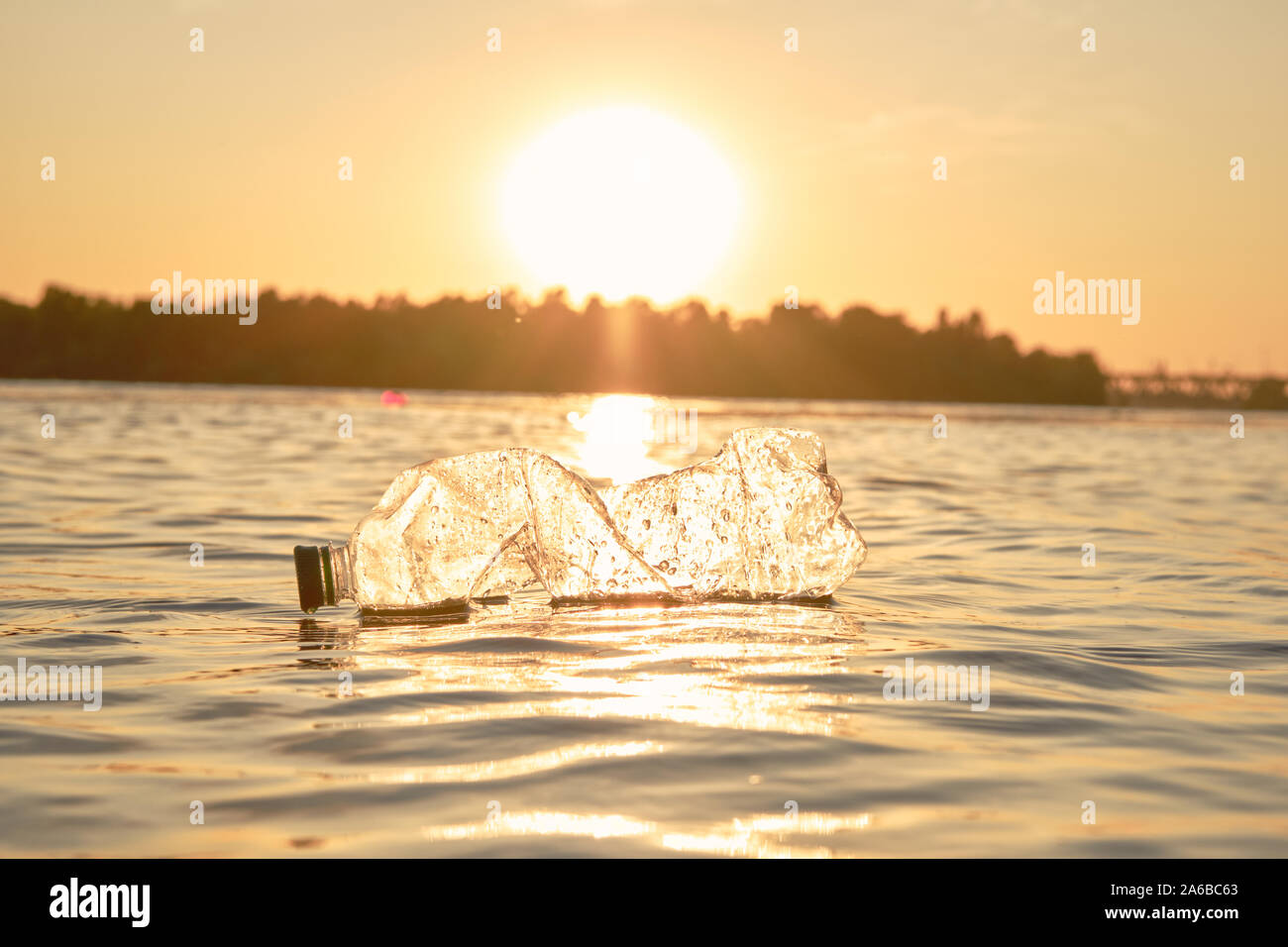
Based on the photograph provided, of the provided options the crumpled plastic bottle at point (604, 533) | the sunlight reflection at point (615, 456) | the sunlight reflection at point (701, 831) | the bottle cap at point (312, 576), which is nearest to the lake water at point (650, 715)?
the sunlight reflection at point (701, 831)

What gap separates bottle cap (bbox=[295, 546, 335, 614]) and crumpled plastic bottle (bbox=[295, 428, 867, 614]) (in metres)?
0.15

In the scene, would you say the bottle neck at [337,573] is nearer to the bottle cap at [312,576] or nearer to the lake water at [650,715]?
the bottle cap at [312,576]

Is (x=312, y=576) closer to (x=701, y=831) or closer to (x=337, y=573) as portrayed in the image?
(x=337, y=573)

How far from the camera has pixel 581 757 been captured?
166 inches

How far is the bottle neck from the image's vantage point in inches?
275

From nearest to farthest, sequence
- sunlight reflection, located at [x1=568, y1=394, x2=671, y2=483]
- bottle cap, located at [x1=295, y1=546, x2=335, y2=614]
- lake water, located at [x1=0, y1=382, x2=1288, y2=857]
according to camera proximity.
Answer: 1. lake water, located at [x1=0, y1=382, x2=1288, y2=857]
2. bottle cap, located at [x1=295, y1=546, x2=335, y2=614]
3. sunlight reflection, located at [x1=568, y1=394, x2=671, y2=483]

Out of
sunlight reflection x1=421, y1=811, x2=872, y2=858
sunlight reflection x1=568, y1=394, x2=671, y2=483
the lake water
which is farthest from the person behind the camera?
sunlight reflection x1=568, y1=394, x2=671, y2=483

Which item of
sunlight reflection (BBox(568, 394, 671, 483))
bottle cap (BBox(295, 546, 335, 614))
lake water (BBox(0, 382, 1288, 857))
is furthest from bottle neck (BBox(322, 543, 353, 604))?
sunlight reflection (BBox(568, 394, 671, 483))

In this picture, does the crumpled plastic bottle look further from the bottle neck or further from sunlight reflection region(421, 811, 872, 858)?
sunlight reflection region(421, 811, 872, 858)

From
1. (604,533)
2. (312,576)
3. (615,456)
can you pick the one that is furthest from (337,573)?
(615,456)

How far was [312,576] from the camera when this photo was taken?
22.7 ft
